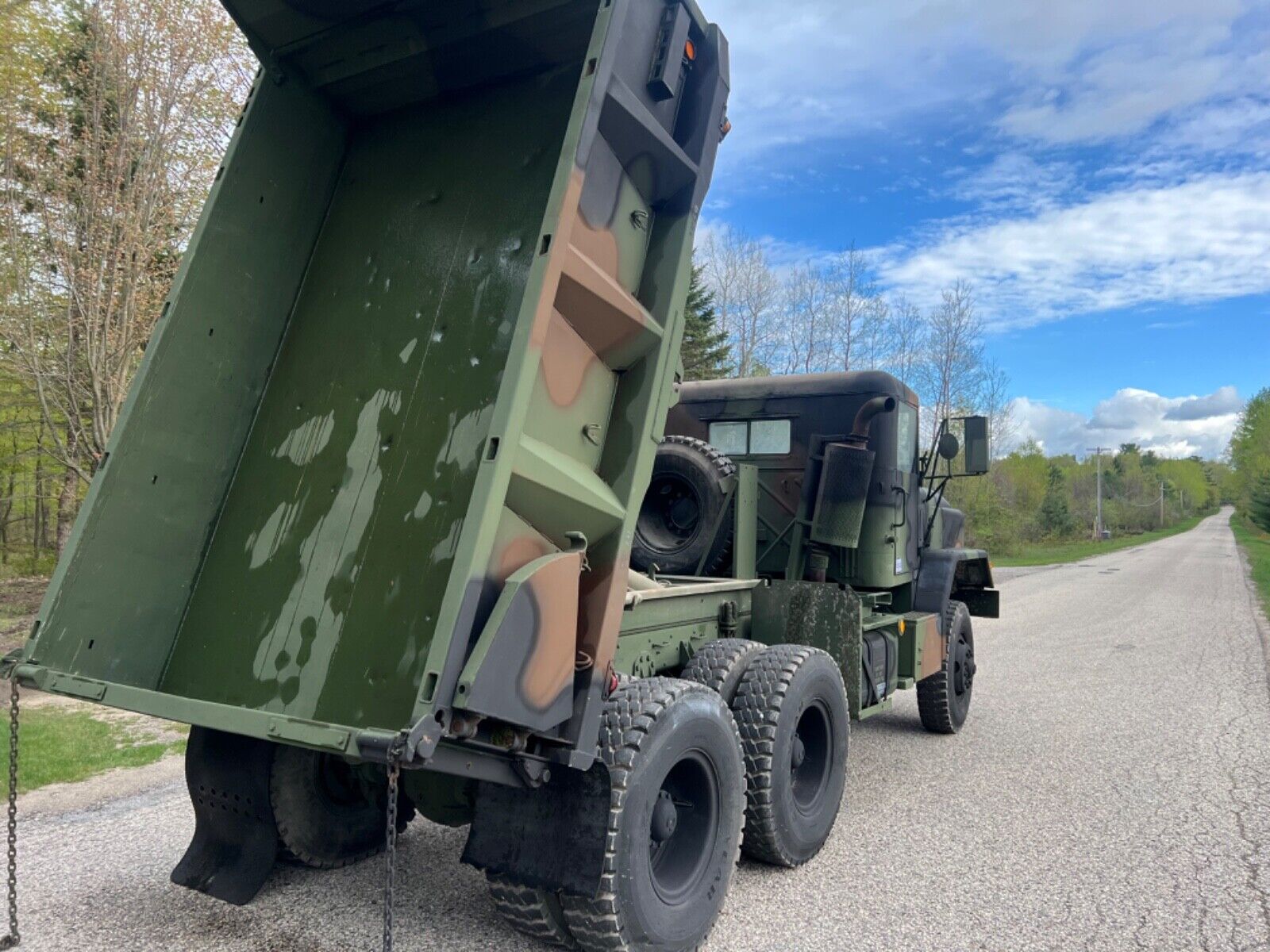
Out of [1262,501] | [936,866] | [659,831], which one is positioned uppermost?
[1262,501]

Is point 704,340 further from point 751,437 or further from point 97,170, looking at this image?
point 751,437

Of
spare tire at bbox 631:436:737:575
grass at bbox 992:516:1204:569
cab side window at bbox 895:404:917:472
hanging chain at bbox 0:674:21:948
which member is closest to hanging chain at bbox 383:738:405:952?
hanging chain at bbox 0:674:21:948

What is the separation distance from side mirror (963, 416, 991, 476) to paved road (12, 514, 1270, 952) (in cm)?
210

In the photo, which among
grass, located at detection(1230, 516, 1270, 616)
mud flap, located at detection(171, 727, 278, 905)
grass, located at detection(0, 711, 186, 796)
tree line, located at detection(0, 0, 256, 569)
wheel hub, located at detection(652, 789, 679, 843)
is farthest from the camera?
grass, located at detection(1230, 516, 1270, 616)

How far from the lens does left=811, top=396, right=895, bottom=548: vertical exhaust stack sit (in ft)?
19.4

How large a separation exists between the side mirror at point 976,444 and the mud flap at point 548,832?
441 cm

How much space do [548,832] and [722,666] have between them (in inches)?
58.0

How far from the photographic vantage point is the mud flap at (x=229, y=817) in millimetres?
3721

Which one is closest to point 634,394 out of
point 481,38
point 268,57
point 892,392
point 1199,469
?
point 481,38

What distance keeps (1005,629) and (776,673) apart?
10.8 meters

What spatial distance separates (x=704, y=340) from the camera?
29094 mm

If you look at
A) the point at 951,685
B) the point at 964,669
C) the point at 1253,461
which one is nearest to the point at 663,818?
the point at 951,685

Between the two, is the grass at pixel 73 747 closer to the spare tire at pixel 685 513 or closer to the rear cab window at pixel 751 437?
the spare tire at pixel 685 513

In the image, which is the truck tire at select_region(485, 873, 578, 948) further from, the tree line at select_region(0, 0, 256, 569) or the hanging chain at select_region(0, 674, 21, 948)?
the tree line at select_region(0, 0, 256, 569)
